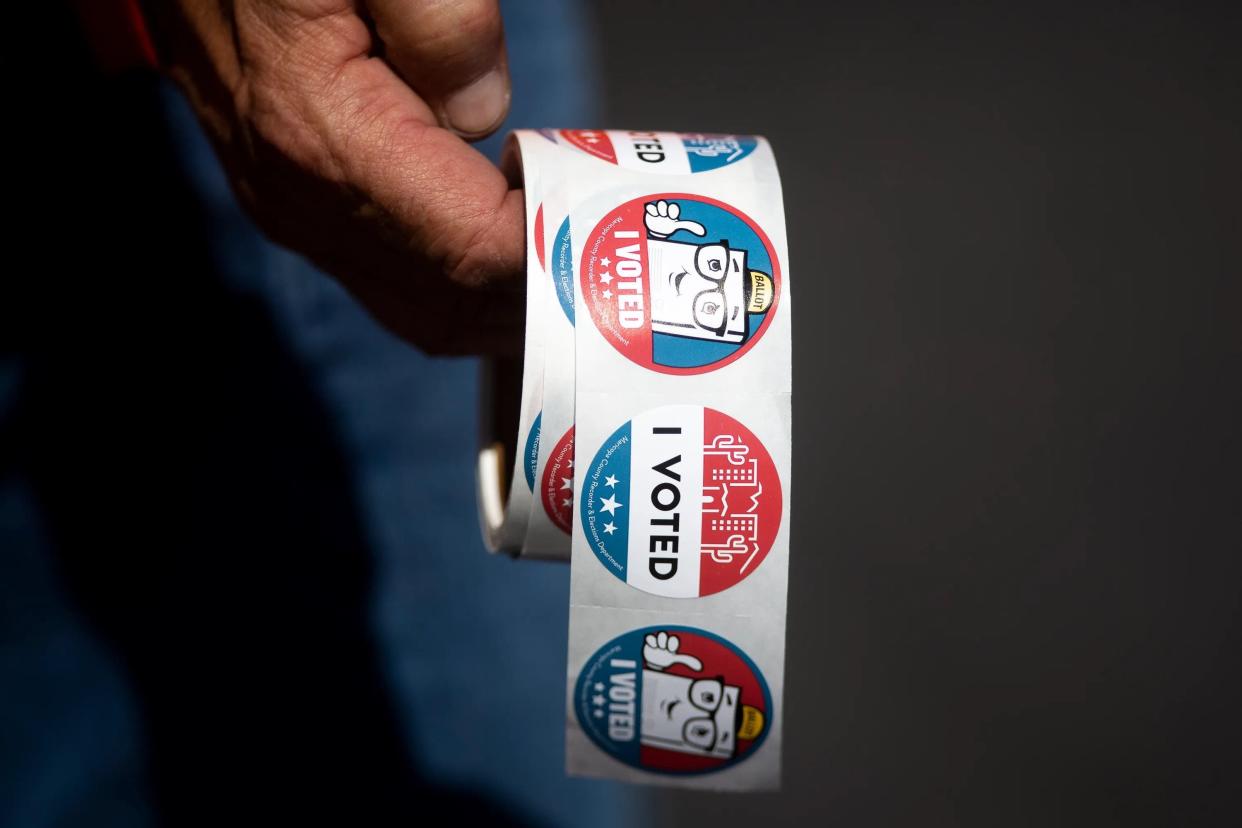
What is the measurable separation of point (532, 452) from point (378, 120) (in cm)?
28

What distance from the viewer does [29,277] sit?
3.40ft

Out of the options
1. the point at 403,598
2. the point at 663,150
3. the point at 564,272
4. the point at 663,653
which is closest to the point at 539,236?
the point at 564,272

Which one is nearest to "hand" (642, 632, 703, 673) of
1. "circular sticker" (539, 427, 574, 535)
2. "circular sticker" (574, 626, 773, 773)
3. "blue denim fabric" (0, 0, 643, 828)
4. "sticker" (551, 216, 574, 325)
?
"circular sticker" (574, 626, 773, 773)

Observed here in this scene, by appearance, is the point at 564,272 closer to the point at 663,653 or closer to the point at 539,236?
the point at 539,236

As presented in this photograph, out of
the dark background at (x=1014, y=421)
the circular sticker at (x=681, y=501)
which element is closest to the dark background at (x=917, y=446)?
the dark background at (x=1014, y=421)

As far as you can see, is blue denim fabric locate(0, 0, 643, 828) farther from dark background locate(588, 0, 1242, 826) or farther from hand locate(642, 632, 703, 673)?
hand locate(642, 632, 703, 673)

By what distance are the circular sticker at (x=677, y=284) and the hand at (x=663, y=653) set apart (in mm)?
195

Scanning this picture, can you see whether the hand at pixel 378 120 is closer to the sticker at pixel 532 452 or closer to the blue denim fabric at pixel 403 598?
the sticker at pixel 532 452

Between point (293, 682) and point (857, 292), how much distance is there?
85cm

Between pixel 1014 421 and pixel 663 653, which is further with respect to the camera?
pixel 1014 421

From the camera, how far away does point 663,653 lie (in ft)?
2.05

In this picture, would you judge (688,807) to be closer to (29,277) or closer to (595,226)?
(595,226)

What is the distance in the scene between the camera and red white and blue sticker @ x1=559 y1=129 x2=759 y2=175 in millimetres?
655

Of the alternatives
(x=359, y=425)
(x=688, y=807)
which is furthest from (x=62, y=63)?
(x=688, y=807)
